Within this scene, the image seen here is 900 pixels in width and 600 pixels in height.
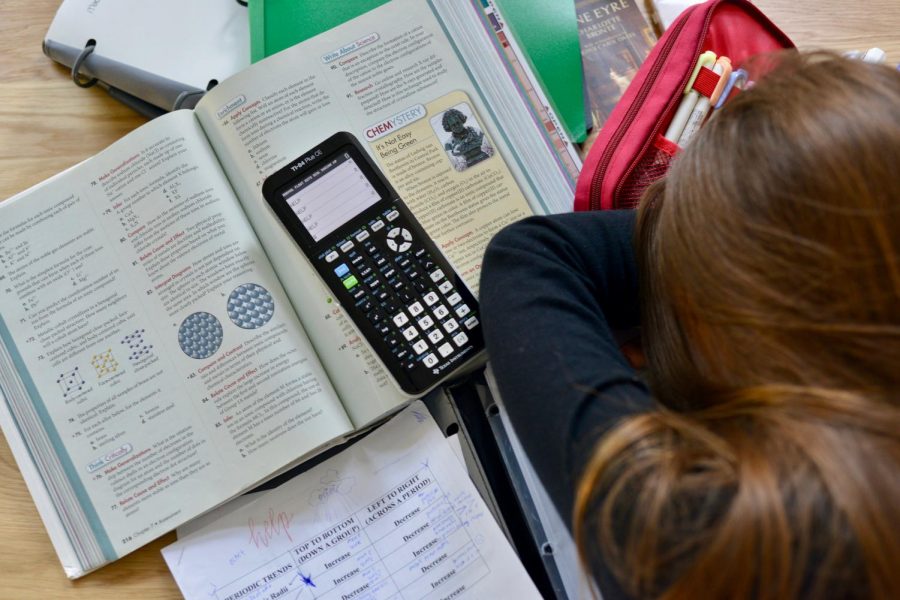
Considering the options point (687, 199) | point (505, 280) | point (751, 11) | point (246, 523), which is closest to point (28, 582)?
point (246, 523)

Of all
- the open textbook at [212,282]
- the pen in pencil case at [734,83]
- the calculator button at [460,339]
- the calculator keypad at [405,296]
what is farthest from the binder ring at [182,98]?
the pen in pencil case at [734,83]

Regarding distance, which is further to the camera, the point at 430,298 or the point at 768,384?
the point at 430,298

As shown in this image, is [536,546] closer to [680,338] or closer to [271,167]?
[680,338]

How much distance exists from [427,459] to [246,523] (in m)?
0.14

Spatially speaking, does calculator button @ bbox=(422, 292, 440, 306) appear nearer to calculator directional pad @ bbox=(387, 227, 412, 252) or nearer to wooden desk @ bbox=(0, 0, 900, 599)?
calculator directional pad @ bbox=(387, 227, 412, 252)

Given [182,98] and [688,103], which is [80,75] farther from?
[688,103]

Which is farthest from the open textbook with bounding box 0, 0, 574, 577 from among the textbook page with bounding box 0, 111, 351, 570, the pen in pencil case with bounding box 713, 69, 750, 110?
the pen in pencil case with bounding box 713, 69, 750, 110

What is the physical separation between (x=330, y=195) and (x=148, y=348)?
6.8 inches

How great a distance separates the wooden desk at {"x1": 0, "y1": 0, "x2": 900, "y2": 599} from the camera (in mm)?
524

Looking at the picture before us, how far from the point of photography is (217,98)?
21.1 inches

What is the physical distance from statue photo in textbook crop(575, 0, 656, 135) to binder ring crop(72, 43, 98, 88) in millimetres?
400

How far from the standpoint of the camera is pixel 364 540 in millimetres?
514

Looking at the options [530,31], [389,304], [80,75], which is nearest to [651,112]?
[530,31]

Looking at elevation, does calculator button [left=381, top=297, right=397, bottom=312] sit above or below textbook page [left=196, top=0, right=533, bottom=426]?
below
